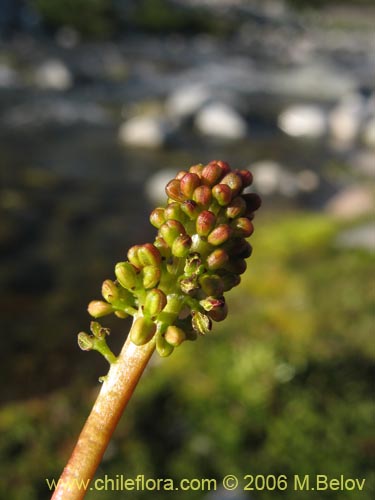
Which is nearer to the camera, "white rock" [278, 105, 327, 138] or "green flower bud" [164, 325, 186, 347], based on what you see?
"green flower bud" [164, 325, 186, 347]

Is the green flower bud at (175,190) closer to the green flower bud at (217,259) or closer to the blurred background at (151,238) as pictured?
the green flower bud at (217,259)

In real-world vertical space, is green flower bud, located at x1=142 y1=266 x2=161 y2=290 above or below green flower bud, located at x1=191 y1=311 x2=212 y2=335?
above

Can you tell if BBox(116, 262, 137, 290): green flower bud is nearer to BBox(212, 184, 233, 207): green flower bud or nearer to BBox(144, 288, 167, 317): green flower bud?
BBox(144, 288, 167, 317): green flower bud

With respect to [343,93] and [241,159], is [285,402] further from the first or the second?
[343,93]

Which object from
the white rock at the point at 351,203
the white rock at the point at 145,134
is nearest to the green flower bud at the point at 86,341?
the white rock at the point at 351,203

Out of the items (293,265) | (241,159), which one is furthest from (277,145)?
(293,265)

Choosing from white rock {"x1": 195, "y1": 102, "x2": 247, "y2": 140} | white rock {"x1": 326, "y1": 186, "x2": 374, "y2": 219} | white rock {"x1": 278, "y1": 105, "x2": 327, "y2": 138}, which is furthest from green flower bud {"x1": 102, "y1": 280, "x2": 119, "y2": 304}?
white rock {"x1": 278, "y1": 105, "x2": 327, "y2": 138}

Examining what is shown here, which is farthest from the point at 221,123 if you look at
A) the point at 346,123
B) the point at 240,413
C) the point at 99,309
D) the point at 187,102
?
the point at 99,309

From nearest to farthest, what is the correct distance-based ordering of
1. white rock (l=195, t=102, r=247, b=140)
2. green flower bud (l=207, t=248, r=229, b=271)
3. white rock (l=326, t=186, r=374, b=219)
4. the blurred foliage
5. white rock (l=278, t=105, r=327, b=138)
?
green flower bud (l=207, t=248, r=229, b=271)
the blurred foliage
white rock (l=326, t=186, r=374, b=219)
white rock (l=195, t=102, r=247, b=140)
white rock (l=278, t=105, r=327, b=138)
